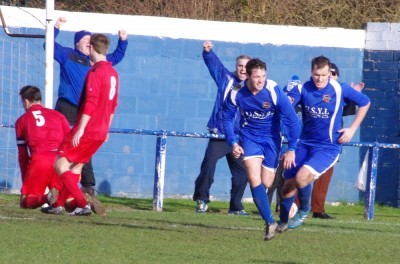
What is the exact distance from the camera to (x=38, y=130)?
39.9 ft

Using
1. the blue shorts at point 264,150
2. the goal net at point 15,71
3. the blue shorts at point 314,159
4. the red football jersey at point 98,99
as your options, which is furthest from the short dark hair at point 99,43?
the goal net at point 15,71

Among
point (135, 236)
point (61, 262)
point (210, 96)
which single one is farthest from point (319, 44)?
point (61, 262)

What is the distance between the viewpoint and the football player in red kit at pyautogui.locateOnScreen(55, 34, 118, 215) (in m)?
10.9

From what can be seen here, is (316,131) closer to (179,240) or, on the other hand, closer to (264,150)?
(264,150)

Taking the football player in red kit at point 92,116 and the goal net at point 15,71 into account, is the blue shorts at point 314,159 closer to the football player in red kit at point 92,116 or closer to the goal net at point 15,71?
the football player in red kit at point 92,116

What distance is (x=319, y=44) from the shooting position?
17.1 meters

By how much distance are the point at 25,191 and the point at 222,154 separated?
3434mm

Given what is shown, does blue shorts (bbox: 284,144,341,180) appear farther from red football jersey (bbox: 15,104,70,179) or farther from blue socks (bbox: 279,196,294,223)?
red football jersey (bbox: 15,104,70,179)

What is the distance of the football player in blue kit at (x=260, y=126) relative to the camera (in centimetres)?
1091

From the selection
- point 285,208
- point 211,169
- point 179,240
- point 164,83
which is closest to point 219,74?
point 211,169

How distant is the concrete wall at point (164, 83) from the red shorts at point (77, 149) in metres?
5.12

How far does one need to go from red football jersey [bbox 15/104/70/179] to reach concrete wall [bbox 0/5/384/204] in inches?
152

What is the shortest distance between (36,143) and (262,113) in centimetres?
281

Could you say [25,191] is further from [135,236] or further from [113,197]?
[113,197]
